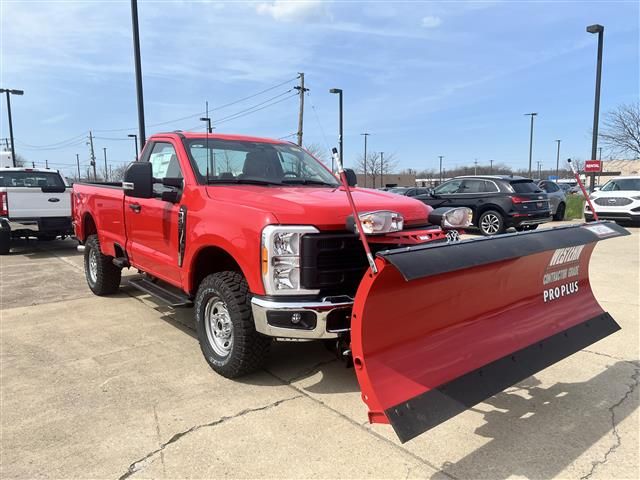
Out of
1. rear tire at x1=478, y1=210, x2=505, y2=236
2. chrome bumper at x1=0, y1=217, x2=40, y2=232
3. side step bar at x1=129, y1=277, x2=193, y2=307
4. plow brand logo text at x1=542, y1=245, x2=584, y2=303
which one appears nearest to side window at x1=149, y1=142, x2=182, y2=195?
side step bar at x1=129, y1=277, x2=193, y2=307

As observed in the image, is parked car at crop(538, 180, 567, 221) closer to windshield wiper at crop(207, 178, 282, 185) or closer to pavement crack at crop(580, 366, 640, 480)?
pavement crack at crop(580, 366, 640, 480)

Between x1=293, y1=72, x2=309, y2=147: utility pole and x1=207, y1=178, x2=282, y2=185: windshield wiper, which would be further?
x1=293, y1=72, x2=309, y2=147: utility pole

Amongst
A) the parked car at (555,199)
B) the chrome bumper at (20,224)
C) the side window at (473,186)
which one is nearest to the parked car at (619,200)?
the parked car at (555,199)

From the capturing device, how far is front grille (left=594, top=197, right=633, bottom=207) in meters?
16.0

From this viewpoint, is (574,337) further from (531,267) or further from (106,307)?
(106,307)

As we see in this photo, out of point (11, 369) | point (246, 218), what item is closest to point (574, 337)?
point (246, 218)

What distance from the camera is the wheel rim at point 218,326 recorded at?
3.91m

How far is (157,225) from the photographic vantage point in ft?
15.8

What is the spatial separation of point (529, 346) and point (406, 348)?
117cm

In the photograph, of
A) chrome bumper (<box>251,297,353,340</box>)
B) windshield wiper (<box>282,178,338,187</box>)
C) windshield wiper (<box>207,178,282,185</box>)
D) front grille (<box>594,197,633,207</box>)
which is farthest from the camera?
front grille (<box>594,197,633,207</box>)

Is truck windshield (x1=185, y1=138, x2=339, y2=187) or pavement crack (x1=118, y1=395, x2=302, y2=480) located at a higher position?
truck windshield (x1=185, y1=138, x2=339, y2=187)

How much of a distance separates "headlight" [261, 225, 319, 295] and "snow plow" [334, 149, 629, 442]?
0.58 metres

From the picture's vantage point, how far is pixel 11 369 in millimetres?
4215

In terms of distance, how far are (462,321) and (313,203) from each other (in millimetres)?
1324
